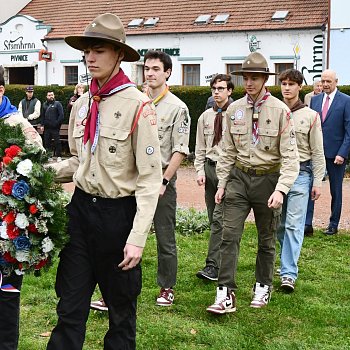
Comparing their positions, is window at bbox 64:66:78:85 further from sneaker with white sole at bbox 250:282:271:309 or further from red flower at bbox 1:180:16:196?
red flower at bbox 1:180:16:196

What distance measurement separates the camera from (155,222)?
630cm

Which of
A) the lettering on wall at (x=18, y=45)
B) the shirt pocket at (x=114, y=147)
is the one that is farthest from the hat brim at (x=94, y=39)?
the lettering on wall at (x=18, y=45)

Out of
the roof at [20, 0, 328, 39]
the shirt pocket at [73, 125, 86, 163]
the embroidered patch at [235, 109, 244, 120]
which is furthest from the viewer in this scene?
the roof at [20, 0, 328, 39]

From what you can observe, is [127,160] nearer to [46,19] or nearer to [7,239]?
[7,239]

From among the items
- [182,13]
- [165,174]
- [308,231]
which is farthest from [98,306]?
[182,13]

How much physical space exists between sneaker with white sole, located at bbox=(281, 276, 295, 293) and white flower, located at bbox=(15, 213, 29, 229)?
3654mm

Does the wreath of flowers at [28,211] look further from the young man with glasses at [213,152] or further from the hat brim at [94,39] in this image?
the young man with glasses at [213,152]

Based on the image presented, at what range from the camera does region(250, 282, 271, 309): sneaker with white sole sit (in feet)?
21.0

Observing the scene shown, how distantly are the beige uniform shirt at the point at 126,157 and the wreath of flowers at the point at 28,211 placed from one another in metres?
0.26

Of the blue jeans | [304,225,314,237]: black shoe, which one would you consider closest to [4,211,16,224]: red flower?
the blue jeans

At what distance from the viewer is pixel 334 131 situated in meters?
10.4

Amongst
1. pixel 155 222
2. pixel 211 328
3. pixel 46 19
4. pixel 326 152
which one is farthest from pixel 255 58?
pixel 46 19

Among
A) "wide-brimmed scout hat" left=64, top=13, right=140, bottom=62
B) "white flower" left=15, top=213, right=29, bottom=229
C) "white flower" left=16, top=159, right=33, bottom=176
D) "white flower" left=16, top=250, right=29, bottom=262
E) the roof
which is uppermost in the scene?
the roof

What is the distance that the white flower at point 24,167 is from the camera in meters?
3.92
